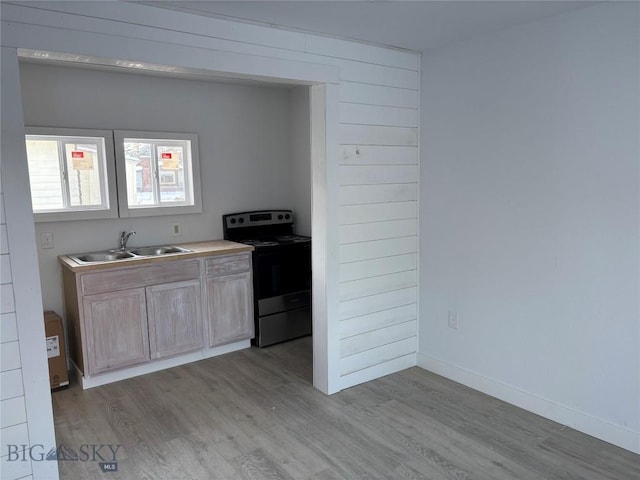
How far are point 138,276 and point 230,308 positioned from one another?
2.78ft

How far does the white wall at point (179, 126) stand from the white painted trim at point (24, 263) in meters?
1.64

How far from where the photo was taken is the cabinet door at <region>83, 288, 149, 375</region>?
3.44m

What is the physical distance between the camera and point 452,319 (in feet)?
11.8

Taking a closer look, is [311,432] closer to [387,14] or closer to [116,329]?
[116,329]

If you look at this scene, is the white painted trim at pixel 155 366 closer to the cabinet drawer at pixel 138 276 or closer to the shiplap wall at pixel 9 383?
the cabinet drawer at pixel 138 276

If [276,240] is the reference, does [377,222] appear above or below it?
above

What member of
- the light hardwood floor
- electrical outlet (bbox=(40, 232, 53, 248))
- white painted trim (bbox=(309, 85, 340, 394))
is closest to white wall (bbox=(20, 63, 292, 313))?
electrical outlet (bbox=(40, 232, 53, 248))

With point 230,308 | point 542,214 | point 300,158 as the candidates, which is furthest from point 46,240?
point 542,214

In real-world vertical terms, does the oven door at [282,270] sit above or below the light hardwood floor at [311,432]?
above

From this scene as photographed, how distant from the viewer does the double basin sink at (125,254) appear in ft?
12.4

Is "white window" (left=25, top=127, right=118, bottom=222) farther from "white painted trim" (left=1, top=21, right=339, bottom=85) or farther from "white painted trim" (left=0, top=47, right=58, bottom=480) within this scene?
"white painted trim" (left=0, top=47, right=58, bottom=480)

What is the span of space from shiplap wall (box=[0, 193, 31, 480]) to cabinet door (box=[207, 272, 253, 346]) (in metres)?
Answer: 1.84

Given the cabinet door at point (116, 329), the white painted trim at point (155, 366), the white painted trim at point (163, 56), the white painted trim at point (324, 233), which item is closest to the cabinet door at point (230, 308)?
the white painted trim at point (155, 366)

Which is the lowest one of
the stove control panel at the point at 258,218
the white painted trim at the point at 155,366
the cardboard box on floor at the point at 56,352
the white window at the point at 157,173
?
the white painted trim at the point at 155,366
